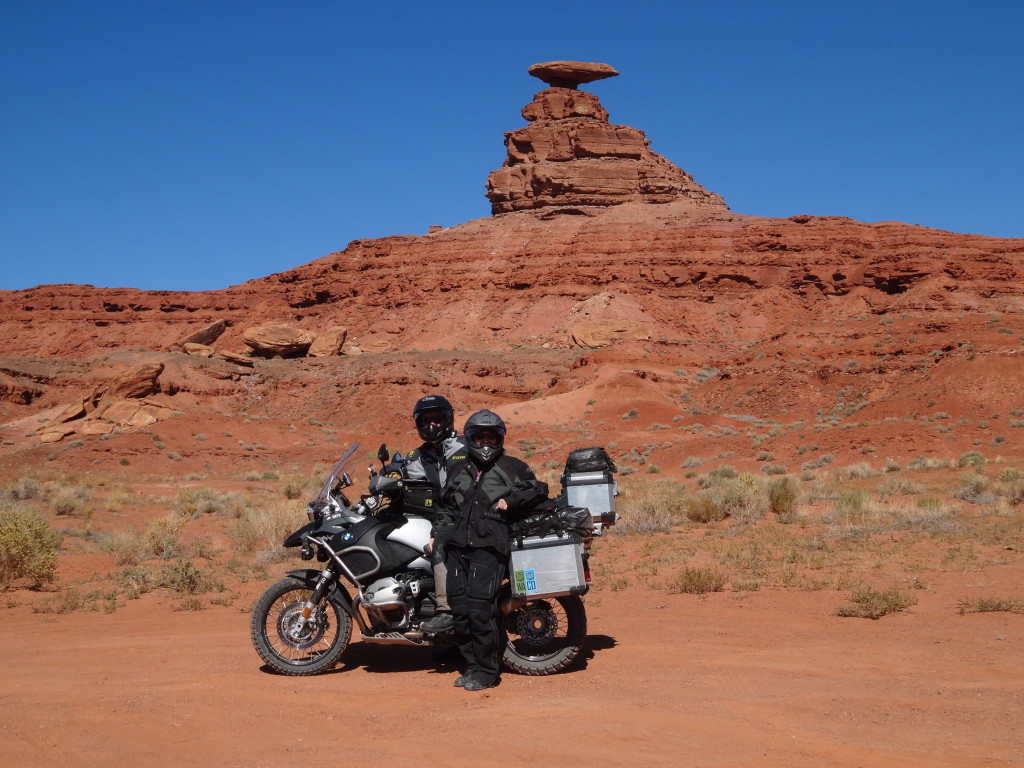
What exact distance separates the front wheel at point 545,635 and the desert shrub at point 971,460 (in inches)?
772

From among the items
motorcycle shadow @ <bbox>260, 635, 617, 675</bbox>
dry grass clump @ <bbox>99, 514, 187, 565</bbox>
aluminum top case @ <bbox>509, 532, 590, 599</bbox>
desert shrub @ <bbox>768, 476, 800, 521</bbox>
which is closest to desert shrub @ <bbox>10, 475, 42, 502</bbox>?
dry grass clump @ <bbox>99, 514, 187, 565</bbox>

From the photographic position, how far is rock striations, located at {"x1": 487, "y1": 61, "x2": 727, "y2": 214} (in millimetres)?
75625

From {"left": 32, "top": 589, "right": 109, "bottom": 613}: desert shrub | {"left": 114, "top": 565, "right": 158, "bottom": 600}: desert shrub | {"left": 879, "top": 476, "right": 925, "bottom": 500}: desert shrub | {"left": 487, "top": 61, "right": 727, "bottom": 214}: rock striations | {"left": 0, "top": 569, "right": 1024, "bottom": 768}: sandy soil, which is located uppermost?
{"left": 487, "top": 61, "right": 727, "bottom": 214}: rock striations

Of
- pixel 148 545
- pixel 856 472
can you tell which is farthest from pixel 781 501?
pixel 148 545

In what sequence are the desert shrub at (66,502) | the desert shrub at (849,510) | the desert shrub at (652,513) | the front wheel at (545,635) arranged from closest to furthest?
the front wheel at (545,635)
the desert shrub at (849,510)
the desert shrub at (652,513)
the desert shrub at (66,502)

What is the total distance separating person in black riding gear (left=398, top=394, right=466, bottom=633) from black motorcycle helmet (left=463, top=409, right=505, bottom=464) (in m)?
0.18

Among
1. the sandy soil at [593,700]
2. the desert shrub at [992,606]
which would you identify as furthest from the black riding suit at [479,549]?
the desert shrub at [992,606]

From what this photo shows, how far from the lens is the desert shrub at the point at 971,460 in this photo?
23.7 m

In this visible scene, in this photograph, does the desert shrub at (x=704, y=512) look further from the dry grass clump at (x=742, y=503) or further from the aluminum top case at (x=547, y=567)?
the aluminum top case at (x=547, y=567)

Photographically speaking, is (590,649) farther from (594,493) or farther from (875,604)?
(875,604)

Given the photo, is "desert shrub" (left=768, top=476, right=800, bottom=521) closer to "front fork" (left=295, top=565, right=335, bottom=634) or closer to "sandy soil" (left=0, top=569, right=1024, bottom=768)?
"sandy soil" (left=0, top=569, right=1024, bottom=768)

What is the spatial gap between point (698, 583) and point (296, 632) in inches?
177

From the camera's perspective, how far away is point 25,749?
16.7 ft

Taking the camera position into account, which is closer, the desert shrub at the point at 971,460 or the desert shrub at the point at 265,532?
the desert shrub at the point at 265,532
